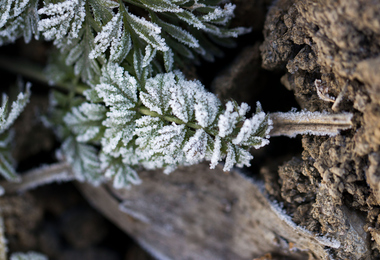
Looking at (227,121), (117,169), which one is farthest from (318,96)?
(117,169)

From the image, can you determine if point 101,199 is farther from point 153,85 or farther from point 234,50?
point 234,50

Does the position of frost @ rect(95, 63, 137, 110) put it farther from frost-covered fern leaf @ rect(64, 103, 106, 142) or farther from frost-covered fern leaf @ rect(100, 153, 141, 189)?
frost-covered fern leaf @ rect(100, 153, 141, 189)

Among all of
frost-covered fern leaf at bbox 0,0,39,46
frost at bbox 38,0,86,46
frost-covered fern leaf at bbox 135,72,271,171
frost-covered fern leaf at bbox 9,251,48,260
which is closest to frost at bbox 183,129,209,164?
frost-covered fern leaf at bbox 135,72,271,171

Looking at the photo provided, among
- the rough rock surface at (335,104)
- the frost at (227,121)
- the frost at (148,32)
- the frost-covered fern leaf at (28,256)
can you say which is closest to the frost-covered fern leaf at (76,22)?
the frost at (148,32)

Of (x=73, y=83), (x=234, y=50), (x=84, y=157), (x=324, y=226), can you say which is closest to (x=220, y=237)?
(x=324, y=226)

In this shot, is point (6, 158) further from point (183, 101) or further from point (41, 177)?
point (183, 101)

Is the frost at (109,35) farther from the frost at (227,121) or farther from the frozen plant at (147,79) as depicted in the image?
the frost at (227,121)
